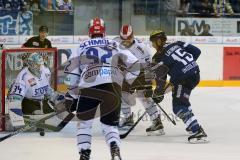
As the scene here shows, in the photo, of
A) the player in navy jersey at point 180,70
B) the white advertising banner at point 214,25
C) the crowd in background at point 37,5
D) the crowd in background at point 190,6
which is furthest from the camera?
the crowd in background at point 190,6

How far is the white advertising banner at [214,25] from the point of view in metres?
11.0

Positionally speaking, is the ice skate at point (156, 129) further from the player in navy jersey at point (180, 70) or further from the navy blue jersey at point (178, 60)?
the navy blue jersey at point (178, 60)

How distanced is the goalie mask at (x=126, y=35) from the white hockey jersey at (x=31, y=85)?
832 millimetres

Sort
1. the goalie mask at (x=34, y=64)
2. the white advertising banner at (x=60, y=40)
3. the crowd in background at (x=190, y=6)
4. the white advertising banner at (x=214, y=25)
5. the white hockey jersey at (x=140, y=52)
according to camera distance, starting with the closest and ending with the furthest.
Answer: the goalie mask at (x=34, y=64) < the white hockey jersey at (x=140, y=52) < the white advertising banner at (x=60, y=40) < the white advertising banner at (x=214, y=25) < the crowd in background at (x=190, y=6)

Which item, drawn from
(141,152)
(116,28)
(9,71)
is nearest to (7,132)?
(9,71)

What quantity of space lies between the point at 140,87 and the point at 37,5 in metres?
4.69

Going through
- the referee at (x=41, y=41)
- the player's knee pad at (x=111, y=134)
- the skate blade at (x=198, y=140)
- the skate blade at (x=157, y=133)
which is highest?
the referee at (x=41, y=41)

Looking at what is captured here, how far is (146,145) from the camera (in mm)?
5797

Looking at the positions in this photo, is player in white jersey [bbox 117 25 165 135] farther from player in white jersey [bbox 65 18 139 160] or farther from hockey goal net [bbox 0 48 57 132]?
player in white jersey [bbox 65 18 139 160]

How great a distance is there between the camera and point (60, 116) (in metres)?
6.61

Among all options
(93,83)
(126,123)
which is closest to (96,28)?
(93,83)

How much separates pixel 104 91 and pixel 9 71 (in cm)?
224

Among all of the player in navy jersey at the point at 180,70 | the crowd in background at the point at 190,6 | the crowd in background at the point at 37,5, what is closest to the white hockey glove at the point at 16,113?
the player in navy jersey at the point at 180,70

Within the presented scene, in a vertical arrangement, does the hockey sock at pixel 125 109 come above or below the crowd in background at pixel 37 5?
below
